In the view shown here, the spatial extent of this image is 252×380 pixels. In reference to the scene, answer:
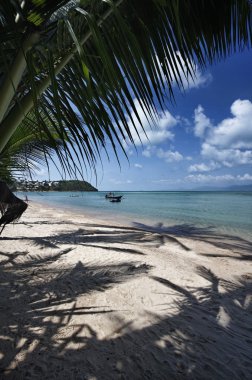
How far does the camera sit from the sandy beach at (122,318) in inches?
82.8

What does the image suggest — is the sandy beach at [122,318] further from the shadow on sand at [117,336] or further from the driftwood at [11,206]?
the driftwood at [11,206]

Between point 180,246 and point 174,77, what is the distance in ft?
20.6

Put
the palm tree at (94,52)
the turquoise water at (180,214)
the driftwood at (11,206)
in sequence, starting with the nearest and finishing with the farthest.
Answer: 1. the palm tree at (94,52)
2. the driftwood at (11,206)
3. the turquoise water at (180,214)

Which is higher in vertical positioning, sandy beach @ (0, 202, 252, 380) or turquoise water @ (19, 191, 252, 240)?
sandy beach @ (0, 202, 252, 380)

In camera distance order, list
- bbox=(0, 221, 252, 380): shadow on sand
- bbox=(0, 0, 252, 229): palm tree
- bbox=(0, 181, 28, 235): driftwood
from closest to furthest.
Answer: bbox=(0, 0, 252, 229): palm tree → bbox=(0, 181, 28, 235): driftwood → bbox=(0, 221, 252, 380): shadow on sand

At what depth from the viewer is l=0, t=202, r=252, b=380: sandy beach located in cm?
210

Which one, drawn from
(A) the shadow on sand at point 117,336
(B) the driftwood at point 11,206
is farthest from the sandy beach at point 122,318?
(B) the driftwood at point 11,206

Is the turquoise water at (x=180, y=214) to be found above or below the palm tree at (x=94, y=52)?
below

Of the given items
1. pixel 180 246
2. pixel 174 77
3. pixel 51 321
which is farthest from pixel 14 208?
pixel 180 246

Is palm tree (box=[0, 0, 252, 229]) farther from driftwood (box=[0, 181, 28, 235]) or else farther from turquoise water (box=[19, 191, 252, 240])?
turquoise water (box=[19, 191, 252, 240])

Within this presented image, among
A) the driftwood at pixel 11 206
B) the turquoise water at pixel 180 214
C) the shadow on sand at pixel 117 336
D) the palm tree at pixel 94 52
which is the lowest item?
the turquoise water at pixel 180 214

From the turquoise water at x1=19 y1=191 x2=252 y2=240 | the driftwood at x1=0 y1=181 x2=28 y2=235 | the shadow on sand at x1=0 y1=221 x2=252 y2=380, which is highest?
the driftwood at x1=0 y1=181 x2=28 y2=235

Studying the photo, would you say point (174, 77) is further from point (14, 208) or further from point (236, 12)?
point (14, 208)

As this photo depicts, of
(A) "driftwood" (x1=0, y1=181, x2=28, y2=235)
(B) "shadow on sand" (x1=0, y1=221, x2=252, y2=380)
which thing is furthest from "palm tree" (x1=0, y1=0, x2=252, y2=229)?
(B) "shadow on sand" (x1=0, y1=221, x2=252, y2=380)
